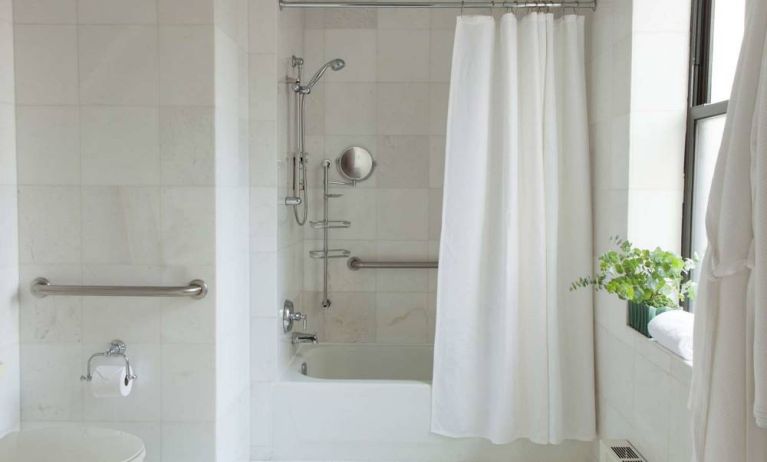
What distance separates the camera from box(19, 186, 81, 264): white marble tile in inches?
93.9

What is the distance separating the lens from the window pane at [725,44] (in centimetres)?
218

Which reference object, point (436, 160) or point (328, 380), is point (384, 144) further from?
point (328, 380)

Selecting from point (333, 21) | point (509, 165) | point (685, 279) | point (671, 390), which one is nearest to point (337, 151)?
point (333, 21)

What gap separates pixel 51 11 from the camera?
2348mm

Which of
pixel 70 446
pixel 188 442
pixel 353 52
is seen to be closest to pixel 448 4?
pixel 353 52

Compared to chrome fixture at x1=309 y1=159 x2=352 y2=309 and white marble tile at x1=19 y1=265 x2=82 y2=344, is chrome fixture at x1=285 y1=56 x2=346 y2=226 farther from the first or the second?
white marble tile at x1=19 y1=265 x2=82 y2=344

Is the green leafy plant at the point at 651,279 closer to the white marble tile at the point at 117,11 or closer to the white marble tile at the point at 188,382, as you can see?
the white marble tile at the point at 188,382

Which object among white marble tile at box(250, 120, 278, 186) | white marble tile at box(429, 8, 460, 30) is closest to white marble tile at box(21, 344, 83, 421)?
white marble tile at box(250, 120, 278, 186)

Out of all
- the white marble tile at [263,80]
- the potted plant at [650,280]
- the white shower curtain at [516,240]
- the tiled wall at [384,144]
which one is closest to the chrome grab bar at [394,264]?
the tiled wall at [384,144]

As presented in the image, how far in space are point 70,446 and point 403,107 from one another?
2312mm

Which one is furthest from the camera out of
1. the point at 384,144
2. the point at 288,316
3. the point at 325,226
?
the point at 384,144

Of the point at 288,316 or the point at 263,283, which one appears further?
the point at 288,316

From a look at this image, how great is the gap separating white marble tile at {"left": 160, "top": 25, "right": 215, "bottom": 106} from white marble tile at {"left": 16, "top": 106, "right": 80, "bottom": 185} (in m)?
0.34

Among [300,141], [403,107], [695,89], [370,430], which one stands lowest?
[370,430]
